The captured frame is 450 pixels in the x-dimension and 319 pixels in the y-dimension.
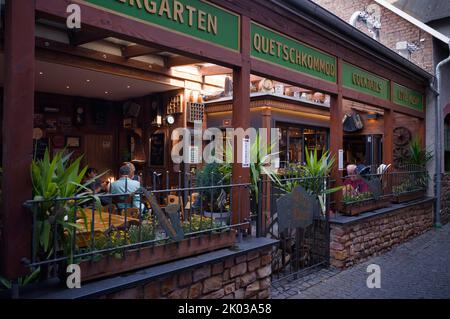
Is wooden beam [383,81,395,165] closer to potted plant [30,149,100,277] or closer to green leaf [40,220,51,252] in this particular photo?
potted plant [30,149,100,277]

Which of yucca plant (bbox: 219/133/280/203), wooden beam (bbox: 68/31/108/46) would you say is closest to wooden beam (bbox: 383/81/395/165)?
yucca plant (bbox: 219/133/280/203)

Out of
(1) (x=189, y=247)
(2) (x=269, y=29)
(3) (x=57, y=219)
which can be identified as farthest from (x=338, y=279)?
(3) (x=57, y=219)

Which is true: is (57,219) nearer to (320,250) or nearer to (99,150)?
(320,250)

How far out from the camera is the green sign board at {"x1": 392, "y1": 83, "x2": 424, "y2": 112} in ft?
29.3

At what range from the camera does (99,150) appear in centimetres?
959

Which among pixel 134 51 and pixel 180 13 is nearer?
pixel 180 13

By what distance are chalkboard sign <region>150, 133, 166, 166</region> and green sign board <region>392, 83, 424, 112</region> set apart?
18.3 ft

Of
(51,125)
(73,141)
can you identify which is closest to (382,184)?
(73,141)

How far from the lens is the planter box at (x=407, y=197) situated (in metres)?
8.27

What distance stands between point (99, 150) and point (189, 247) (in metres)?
6.68

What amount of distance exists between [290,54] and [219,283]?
3.45 m

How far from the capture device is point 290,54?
556cm

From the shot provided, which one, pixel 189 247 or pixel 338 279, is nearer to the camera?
pixel 189 247

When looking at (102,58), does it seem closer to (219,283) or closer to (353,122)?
(219,283)
